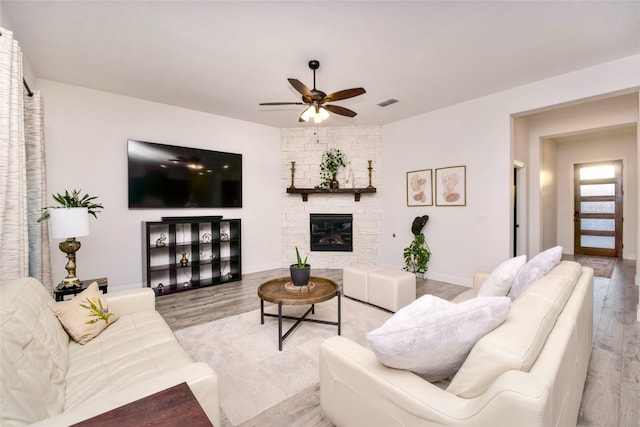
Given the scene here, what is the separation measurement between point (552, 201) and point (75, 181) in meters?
9.76

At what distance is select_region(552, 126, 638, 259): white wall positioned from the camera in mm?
6250

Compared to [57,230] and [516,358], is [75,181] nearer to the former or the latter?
[57,230]

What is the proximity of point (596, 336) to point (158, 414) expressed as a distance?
364cm

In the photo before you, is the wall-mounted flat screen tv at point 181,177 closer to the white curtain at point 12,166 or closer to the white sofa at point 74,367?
the white curtain at point 12,166

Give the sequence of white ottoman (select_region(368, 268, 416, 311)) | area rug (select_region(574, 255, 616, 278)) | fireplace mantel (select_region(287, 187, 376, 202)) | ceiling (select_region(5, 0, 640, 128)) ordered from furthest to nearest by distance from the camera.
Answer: fireplace mantel (select_region(287, 187, 376, 202))
area rug (select_region(574, 255, 616, 278))
white ottoman (select_region(368, 268, 416, 311))
ceiling (select_region(5, 0, 640, 128))

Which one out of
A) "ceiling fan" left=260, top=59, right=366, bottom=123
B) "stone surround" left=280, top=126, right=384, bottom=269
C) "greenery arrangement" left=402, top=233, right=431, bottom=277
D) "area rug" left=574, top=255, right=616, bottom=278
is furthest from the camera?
"stone surround" left=280, top=126, right=384, bottom=269

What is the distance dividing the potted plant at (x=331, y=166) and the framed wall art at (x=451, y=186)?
1848 millimetres

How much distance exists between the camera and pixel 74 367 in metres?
1.53

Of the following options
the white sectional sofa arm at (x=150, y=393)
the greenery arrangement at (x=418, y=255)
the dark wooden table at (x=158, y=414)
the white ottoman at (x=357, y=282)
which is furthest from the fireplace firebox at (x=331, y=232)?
the dark wooden table at (x=158, y=414)

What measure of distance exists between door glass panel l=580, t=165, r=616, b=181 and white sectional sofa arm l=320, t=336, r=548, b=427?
28.1 feet

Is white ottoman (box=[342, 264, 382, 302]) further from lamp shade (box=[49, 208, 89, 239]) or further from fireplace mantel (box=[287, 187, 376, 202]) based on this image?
lamp shade (box=[49, 208, 89, 239])

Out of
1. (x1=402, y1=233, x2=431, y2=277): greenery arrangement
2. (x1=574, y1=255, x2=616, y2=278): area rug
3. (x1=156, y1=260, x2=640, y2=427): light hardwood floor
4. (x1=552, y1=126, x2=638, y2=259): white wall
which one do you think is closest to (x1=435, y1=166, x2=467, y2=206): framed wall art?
(x1=402, y1=233, x2=431, y2=277): greenery arrangement

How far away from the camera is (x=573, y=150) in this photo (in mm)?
7125

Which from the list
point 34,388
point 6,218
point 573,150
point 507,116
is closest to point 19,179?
point 6,218
